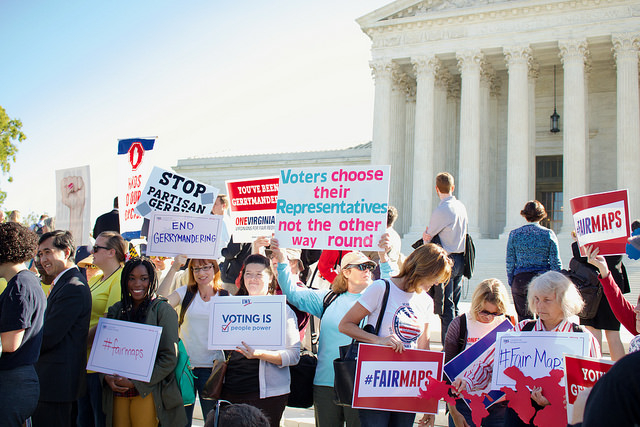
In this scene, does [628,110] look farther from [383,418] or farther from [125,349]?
[125,349]

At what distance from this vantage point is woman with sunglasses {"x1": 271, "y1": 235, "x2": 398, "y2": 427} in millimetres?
5262

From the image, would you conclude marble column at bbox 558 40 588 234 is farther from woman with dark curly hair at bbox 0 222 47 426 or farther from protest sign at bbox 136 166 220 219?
woman with dark curly hair at bbox 0 222 47 426

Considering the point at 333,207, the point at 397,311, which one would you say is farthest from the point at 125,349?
the point at 397,311

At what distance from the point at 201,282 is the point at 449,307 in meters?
3.81

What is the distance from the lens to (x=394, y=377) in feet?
15.3

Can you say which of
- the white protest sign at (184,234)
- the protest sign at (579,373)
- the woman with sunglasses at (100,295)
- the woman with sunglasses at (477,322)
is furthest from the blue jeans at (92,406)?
the protest sign at (579,373)

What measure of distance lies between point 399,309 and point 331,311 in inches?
34.4

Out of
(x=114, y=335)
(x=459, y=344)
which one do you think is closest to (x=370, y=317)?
(x=459, y=344)

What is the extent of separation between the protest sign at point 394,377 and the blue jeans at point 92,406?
248 centimetres

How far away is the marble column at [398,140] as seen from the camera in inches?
1149

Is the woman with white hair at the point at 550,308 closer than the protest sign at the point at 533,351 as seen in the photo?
No

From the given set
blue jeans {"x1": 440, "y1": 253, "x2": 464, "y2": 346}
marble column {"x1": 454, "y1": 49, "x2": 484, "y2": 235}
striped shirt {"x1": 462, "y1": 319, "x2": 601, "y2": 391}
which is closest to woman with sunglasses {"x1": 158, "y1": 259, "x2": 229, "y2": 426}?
striped shirt {"x1": 462, "y1": 319, "x2": 601, "y2": 391}

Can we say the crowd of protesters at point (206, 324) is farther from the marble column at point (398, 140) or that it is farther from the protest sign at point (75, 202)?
the marble column at point (398, 140)

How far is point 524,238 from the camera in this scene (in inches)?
314
